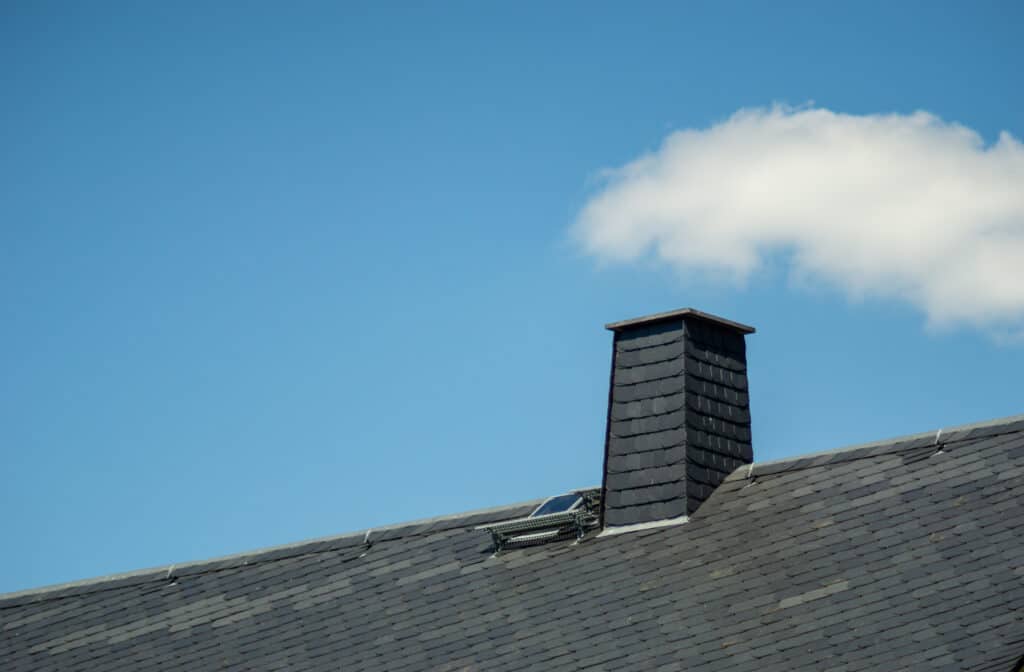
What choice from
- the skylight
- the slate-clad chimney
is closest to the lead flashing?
the slate-clad chimney

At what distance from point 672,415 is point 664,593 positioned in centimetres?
290

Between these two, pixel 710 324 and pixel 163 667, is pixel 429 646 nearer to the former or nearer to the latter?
pixel 163 667

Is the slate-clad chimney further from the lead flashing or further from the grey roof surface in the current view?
the grey roof surface

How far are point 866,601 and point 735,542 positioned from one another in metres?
2.20

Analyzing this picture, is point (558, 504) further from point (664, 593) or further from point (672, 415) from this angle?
point (664, 593)

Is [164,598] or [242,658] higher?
[164,598]

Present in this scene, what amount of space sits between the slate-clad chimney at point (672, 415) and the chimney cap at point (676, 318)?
0.01 meters

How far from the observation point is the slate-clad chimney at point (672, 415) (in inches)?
697

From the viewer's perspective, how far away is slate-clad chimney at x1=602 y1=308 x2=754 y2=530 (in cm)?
1770

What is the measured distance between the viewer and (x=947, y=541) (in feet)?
48.7

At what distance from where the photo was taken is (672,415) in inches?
717

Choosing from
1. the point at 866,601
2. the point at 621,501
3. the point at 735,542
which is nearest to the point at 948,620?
the point at 866,601

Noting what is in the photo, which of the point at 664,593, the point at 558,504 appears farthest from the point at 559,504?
the point at 664,593

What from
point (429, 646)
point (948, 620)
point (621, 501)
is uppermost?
point (621, 501)
